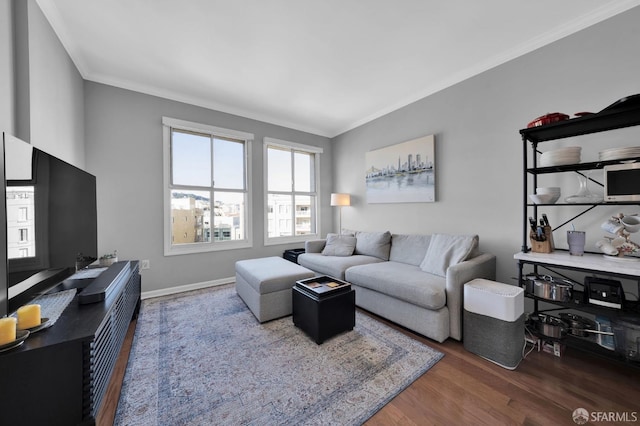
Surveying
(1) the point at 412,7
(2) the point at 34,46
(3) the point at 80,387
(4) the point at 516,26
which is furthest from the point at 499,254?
(2) the point at 34,46

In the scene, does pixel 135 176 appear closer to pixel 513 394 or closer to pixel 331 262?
pixel 331 262

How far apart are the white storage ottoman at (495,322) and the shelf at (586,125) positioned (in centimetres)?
127

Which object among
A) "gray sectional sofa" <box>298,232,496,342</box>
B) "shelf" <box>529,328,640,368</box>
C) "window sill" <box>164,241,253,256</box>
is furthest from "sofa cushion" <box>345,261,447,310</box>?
"window sill" <box>164,241,253,256</box>

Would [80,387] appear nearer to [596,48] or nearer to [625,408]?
Answer: [625,408]

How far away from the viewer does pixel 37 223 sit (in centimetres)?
124

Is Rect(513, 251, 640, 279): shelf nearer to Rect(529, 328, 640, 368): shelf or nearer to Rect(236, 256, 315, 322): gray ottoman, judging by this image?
Rect(529, 328, 640, 368): shelf

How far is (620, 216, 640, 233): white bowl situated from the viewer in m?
1.56

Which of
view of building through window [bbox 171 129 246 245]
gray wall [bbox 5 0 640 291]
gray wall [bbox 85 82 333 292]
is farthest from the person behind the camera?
view of building through window [bbox 171 129 246 245]

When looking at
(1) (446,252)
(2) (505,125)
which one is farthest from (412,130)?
(1) (446,252)

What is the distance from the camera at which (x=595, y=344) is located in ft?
5.26

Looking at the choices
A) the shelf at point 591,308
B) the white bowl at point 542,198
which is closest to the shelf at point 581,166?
the white bowl at point 542,198

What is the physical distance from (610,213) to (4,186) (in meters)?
3.81

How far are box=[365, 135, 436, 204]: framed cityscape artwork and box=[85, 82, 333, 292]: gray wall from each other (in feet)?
8.14

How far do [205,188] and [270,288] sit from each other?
197cm
